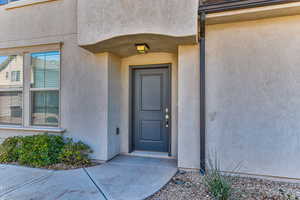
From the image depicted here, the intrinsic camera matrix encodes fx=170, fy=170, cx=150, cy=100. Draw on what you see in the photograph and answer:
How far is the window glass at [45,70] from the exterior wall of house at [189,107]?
10.7 feet

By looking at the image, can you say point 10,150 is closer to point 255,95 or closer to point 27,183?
point 27,183

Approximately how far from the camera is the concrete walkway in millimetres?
2645

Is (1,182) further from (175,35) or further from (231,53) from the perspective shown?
(231,53)

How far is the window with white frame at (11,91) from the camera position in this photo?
482cm

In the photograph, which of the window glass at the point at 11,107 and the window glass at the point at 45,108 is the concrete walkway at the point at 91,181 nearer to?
the window glass at the point at 45,108

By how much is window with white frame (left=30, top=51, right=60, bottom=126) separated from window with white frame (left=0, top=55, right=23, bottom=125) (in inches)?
18.8

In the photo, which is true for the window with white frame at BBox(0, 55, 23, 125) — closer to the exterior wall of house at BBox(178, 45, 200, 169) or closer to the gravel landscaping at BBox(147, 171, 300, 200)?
the exterior wall of house at BBox(178, 45, 200, 169)

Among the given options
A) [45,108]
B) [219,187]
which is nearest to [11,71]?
[45,108]

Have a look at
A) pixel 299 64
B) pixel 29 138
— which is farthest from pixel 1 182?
pixel 299 64

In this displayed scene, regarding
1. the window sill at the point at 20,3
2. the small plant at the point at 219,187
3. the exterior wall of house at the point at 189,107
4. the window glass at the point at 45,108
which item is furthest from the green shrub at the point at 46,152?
the window sill at the point at 20,3

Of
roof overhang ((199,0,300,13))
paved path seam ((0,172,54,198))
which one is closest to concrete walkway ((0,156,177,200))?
paved path seam ((0,172,54,198))

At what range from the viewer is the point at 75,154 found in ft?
12.6

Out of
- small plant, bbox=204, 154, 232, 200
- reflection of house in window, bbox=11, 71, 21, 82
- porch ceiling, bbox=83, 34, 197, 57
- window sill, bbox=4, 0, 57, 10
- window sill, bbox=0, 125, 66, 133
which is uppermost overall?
window sill, bbox=4, 0, 57, 10

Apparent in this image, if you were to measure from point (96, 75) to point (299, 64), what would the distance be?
4152 millimetres
